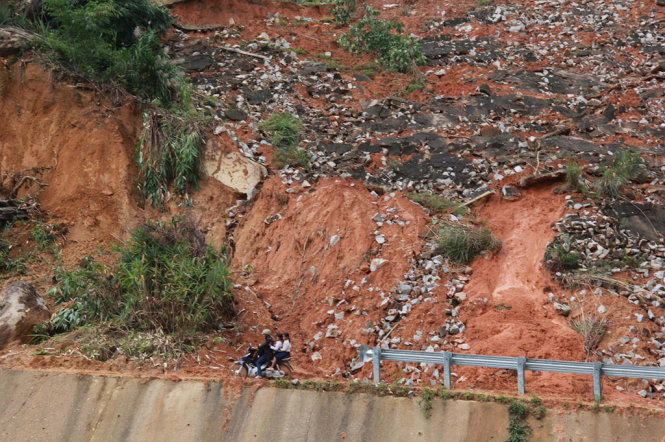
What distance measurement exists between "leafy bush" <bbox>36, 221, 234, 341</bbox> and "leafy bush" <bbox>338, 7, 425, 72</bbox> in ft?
26.6

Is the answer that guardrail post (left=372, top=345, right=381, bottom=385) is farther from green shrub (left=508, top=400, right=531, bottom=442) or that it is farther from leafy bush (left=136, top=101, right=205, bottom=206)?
leafy bush (left=136, top=101, right=205, bottom=206)

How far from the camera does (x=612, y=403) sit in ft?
26.3

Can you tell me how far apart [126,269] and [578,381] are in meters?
6.49

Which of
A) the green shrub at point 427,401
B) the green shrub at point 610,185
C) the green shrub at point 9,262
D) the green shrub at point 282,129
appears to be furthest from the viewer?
the green shrub at point 282,129

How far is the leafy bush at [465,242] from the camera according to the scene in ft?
37.1

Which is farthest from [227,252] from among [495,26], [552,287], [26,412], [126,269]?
[495,26]

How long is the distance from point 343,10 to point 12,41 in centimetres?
885


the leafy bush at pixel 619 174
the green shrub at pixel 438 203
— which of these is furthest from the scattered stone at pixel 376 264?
the leafy bush at pixel 619 174

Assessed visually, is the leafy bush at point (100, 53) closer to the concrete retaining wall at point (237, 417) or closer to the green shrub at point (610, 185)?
the concrete retaining wall at point (237, 417)

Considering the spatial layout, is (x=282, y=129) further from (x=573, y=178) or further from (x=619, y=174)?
(x=619, y=174)

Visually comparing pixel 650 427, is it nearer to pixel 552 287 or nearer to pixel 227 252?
pixel 552 287

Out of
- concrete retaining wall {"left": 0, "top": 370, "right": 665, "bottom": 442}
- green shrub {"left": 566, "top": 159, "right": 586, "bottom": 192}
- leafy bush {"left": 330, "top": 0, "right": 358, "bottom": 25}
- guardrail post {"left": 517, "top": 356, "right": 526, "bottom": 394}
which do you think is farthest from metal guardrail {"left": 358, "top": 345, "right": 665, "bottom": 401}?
leafy bush {"left": 330, "top": 0, "right": 358, "bottom": 25}

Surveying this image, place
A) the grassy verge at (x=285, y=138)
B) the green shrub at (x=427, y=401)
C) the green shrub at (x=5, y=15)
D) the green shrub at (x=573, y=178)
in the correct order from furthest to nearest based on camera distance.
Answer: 1. the green shrub at (x=5, y=15)
2. the grassy verge at (x=285, y=138)
3. the green shrub at (x=573, y=178)
4. the green shrub at (x=427, y=401)

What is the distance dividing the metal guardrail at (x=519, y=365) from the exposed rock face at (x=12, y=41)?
33.0ft
